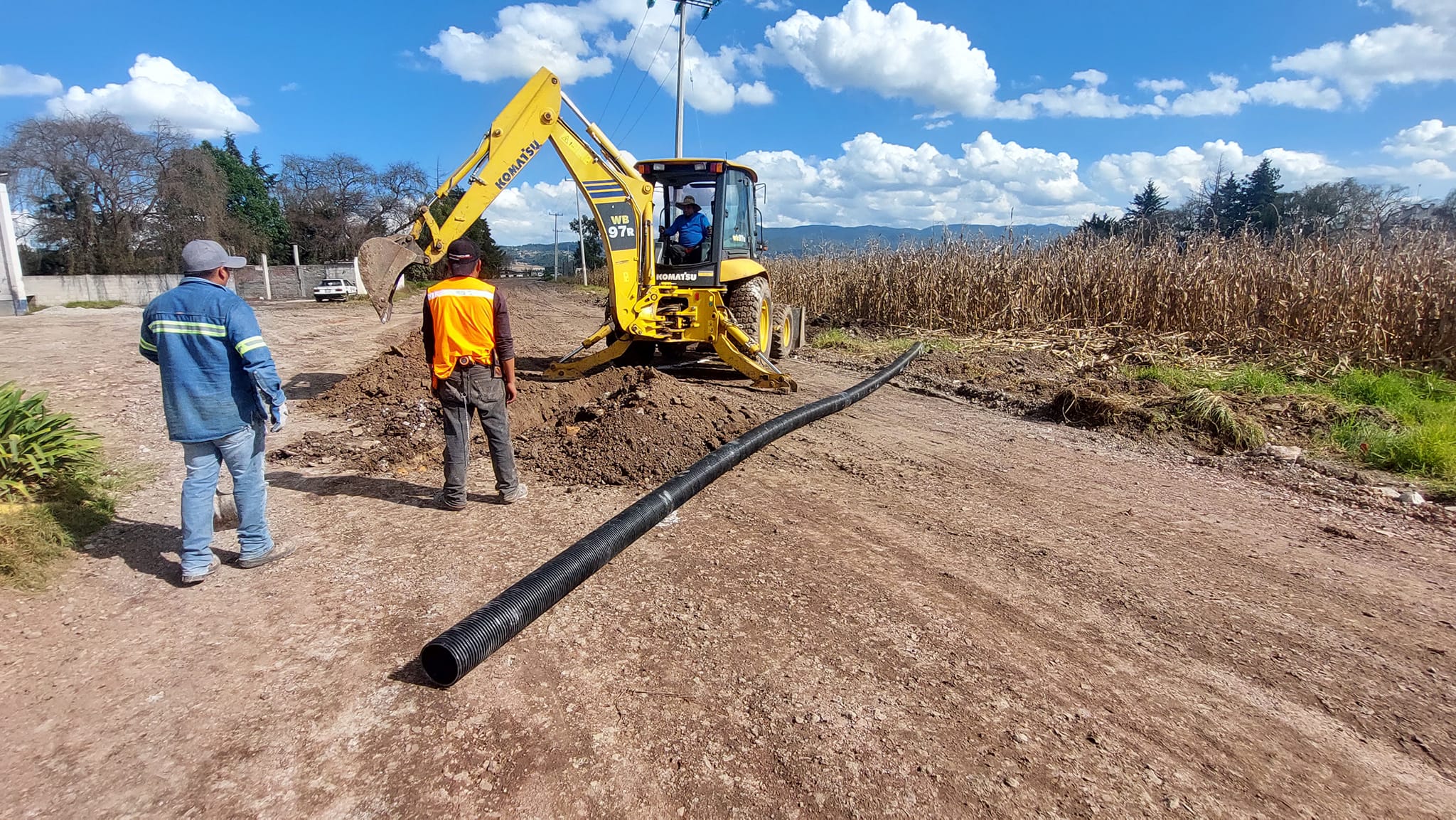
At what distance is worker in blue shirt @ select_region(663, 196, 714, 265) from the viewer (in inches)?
353

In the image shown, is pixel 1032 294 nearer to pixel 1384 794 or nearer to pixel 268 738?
pixel 1384 794

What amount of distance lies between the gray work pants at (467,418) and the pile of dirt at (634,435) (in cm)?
73

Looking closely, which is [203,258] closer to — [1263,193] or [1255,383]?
[1255,383]

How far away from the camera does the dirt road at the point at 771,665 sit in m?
2.33

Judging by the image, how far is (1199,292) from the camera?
11.2 m

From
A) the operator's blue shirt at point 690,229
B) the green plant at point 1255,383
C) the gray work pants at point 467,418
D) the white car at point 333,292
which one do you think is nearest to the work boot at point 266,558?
the gray work pants at point 467,418

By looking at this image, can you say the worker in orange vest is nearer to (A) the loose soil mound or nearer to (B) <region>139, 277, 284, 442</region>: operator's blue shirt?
(A) the loose soil mound

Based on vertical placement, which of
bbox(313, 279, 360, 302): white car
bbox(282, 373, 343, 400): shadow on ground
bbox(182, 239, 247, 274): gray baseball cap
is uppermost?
bbox(182, 239, 247, 274): gray baseball cap

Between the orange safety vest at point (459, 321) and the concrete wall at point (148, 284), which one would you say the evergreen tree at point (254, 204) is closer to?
the concrete wall at point (148, 284)

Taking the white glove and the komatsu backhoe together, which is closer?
the white glove

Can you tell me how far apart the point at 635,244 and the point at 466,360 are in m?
4.15

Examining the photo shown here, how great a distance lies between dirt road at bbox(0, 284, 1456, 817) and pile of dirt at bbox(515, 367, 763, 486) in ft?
1.20

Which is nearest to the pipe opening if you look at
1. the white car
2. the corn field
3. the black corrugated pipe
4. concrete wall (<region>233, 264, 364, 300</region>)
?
the black corrugated pipe

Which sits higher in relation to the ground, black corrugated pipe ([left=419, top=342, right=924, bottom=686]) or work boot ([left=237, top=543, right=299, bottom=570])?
black corrugated pipe ([left=419, top=342, right=924, bottom=686])
